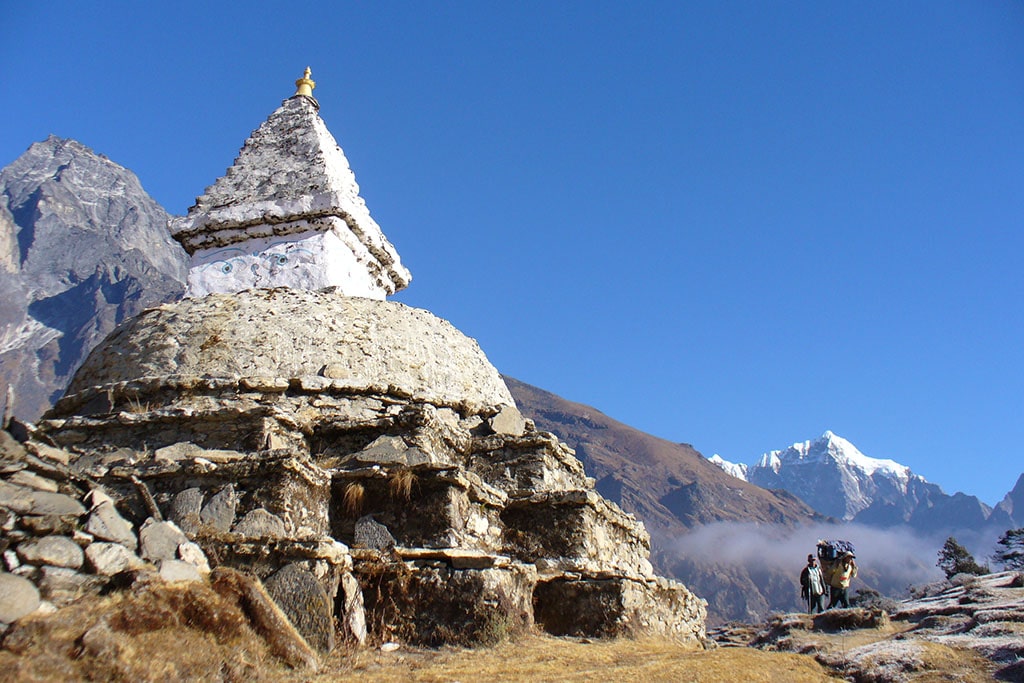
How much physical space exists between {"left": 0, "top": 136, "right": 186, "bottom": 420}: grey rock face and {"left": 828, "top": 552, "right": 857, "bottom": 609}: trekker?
326 feet

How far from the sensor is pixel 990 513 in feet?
528

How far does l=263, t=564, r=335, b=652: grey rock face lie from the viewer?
4.38m

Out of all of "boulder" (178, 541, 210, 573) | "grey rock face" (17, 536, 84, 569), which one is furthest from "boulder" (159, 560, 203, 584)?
"grey rock face" (17, 536, 84, 569)

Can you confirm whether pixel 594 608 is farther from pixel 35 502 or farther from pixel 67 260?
pixel 67 260

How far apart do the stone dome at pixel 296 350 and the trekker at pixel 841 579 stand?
7.60m

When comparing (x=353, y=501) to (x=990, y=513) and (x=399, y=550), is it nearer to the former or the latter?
(x=399, y=550)

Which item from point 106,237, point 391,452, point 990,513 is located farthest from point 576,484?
point 990,513

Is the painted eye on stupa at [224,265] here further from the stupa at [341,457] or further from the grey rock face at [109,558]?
the grey rock face at [109,558]

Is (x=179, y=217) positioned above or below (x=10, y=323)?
below

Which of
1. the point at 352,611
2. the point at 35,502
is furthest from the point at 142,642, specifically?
the point at 352,611

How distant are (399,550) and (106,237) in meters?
146

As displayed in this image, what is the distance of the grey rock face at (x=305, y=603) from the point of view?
438 centimetres

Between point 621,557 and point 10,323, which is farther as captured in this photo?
point 10,323

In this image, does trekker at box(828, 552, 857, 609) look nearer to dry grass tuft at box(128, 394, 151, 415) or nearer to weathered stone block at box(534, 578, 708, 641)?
weathered stone block at box(534, 578, 708, 641)
